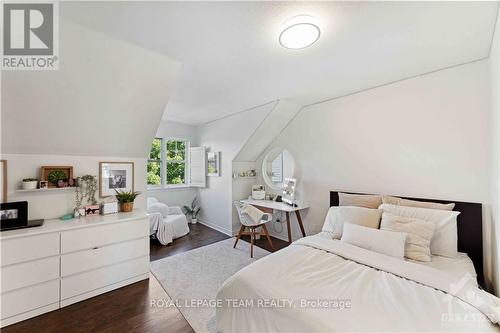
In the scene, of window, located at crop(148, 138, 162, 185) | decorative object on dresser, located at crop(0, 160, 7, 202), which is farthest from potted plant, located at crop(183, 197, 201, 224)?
decorative object on dresser, located at crop(0, 160, 7, 202)

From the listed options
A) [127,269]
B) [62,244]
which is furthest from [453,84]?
[62,244]

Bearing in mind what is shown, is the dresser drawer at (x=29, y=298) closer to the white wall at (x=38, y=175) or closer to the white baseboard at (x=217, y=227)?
the white wall at (x=38, y=175)

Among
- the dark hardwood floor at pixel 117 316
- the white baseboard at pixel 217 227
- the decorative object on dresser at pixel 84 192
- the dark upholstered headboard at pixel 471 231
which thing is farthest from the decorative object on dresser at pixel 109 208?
the dark upholstered headboard at pixel 471 231

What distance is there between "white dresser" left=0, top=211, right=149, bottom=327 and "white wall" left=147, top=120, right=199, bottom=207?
2.28 metres

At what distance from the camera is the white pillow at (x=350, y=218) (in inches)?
85.0

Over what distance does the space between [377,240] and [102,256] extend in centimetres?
287

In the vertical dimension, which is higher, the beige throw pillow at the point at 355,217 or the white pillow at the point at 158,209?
the beige throw pillow at the point at 355,217

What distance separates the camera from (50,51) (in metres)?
1.65

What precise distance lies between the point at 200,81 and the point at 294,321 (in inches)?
100

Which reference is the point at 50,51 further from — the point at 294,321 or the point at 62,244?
the point at 294,321

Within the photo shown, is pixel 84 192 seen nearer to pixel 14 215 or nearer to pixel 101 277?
pixel 14 215

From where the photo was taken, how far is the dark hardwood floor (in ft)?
5.72

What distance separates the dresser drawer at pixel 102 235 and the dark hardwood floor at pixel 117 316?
1.85ft

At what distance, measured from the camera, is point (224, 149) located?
4.31 m
